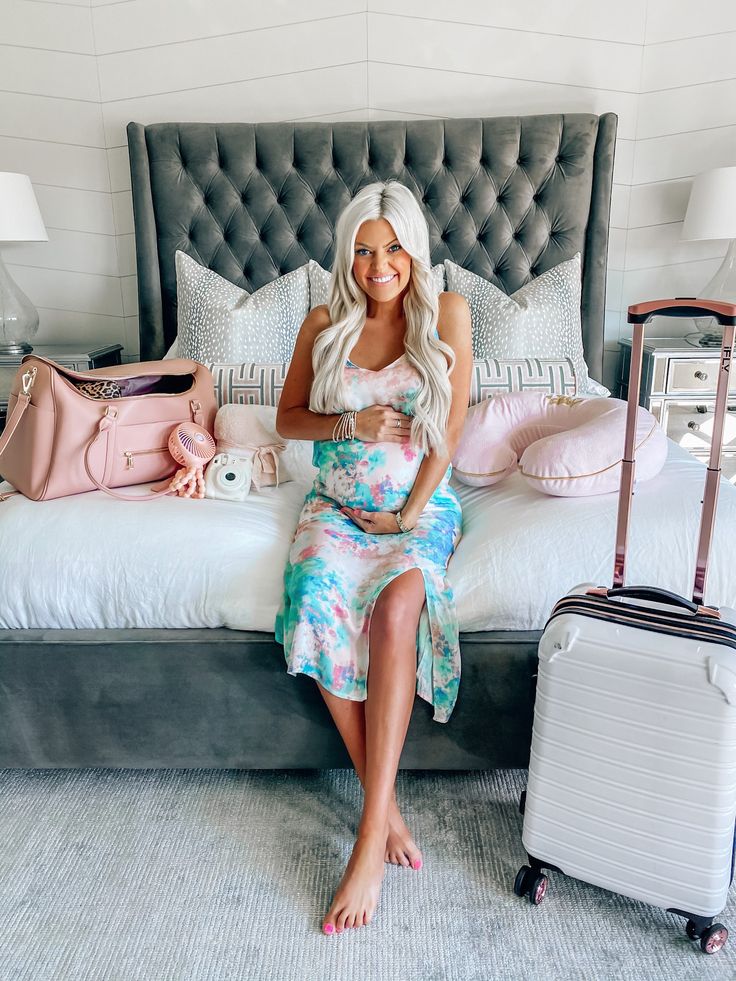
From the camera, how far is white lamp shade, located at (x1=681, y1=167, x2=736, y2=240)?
2594 millimetres

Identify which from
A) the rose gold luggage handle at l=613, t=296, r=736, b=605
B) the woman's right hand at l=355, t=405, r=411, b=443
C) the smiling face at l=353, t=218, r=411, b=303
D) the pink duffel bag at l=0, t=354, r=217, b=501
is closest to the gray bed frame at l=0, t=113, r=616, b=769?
the pink duffel bag at l=0, t=354, r=217, b=501

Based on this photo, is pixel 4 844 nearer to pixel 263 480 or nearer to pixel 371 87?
pixel 263 480

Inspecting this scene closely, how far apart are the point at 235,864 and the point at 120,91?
2902 millimetres

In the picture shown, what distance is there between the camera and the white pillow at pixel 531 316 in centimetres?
253

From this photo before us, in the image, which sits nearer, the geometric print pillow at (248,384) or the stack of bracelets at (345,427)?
the stack of bracelets at (345,427)

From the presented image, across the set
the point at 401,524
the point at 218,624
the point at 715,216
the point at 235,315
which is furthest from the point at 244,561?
the point at 715,216

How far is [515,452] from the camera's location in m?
1.88

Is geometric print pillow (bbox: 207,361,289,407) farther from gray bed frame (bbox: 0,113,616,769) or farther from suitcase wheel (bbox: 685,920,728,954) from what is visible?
suitcase wheel (bbox: 685,920,728,954)

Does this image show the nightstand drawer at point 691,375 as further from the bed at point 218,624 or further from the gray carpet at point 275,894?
the gray carpet at point 275,894

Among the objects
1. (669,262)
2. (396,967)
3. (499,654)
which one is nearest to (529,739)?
(499,654)

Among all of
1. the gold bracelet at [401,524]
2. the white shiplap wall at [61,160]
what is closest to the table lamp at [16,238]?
the white shiplap wall at [61,160]

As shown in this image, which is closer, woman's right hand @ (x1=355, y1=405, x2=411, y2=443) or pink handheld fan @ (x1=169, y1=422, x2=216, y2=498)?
woman's right hand @ (x1=355, y1=405, x2=411, y2=443)

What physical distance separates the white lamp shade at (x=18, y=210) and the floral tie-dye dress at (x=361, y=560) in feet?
5.85

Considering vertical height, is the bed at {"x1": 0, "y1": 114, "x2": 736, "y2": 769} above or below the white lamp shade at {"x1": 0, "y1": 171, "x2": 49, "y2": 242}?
below
